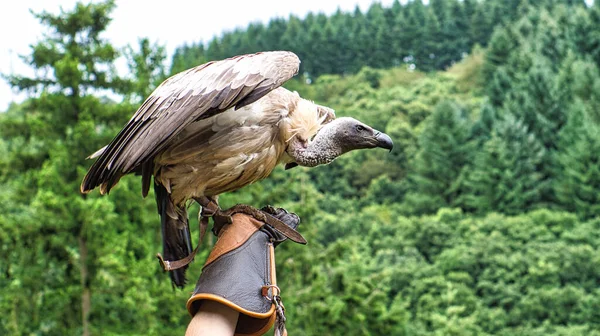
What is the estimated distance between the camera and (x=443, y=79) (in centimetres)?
5984

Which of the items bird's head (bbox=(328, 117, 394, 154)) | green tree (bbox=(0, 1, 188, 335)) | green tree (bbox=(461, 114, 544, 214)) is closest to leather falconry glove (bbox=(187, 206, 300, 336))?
bird's head (bbox=(328, 117, 394, 154))

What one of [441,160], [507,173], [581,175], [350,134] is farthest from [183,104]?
[441,160]

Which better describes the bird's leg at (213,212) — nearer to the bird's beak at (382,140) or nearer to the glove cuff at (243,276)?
the glove cuff at (243,276)

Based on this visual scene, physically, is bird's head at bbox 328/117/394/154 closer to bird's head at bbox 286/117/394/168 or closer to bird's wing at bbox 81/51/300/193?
bird's head at bbox 286/117/394/168

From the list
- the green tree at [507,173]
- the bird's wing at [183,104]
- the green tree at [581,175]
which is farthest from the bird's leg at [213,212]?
the green tree at [507,173]

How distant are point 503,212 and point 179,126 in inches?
1178

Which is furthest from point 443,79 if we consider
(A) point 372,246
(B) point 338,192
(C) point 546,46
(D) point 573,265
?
(D) point 573,265

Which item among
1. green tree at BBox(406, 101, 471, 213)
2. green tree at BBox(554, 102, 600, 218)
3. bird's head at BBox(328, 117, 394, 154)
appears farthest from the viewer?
green tree at BBox(406, 101, 471, 213)

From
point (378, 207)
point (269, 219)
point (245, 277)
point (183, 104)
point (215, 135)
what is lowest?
point (378, 207)

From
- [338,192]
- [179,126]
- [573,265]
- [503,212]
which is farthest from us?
[338,192]

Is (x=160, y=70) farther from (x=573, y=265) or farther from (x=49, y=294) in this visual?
(x=573, y=265)

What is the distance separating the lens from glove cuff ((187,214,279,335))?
310 cm

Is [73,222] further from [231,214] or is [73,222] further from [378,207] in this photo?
[378,207]

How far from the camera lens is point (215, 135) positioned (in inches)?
125
